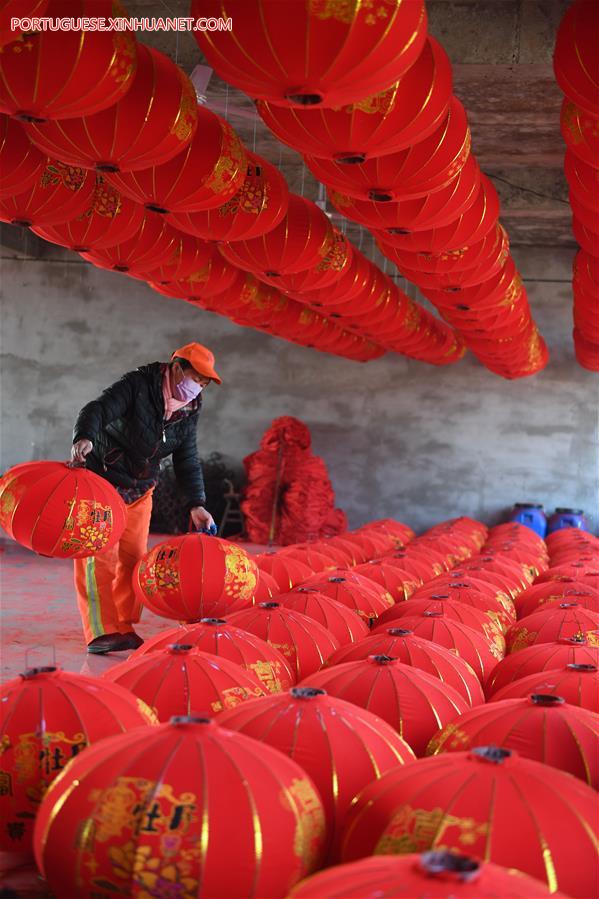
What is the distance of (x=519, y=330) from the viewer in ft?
29.7

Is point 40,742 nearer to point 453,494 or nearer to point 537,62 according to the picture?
point 537,62

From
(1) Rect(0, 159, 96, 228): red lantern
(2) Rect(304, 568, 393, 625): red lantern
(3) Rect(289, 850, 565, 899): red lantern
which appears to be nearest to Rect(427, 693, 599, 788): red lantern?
(3) Rect(289, 850, 565, 899): red lantern

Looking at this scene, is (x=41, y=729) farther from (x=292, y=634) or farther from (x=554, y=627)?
(x=554, y=627)

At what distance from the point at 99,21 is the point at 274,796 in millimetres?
2325

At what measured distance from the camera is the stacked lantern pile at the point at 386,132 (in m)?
2.41

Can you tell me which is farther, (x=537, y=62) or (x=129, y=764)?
(x=537, y=62)

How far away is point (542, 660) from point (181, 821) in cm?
211

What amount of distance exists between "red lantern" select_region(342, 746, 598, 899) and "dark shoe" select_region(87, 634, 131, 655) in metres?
3.52

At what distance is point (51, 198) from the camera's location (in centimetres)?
441

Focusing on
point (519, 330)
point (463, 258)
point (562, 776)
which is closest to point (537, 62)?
point (463, 258)

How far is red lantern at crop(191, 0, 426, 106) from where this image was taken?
237cm

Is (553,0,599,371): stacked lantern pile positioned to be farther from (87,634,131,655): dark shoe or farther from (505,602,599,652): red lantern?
(87,634,131,655): dark shoe

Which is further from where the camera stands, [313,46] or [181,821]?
[313,46]

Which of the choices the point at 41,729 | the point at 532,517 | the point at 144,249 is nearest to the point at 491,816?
the point at 41,729
